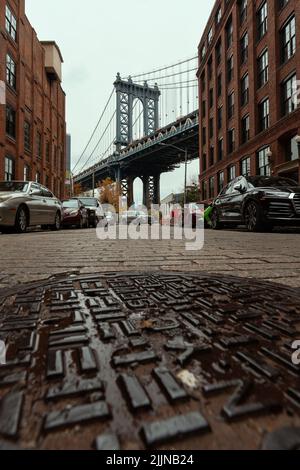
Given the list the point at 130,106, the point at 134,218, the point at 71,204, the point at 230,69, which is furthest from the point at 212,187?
the point at 130,106

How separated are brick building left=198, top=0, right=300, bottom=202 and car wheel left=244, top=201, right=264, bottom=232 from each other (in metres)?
7.20

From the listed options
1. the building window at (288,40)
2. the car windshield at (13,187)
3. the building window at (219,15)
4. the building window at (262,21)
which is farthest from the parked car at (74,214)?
the building window at (219,15)

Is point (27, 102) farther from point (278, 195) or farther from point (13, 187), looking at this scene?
point (278, 195)

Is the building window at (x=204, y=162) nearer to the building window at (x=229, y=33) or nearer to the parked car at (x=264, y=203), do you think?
the building window at (x=229, y=33)

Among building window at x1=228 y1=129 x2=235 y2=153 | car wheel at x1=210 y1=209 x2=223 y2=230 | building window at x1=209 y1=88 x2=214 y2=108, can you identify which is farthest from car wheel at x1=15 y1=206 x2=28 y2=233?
building window at x1=209 y1=88 x2=214 y2=108

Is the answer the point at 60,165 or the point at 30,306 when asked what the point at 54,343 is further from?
the point at 60,165

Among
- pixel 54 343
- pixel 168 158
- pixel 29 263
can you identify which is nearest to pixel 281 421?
pixel 54 343

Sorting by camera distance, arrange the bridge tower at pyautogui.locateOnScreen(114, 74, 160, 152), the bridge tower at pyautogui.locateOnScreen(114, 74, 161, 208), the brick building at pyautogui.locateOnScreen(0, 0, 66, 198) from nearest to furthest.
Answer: the brick building at pyautogui.locateOnScreen(0, 0, 66, 198)
the bridge tower at pyautogui.locateOnScreen(114, 74, 161, 208)
the bridge tower at pyautogui.locateOnScreen(114, 74, 160, 152)

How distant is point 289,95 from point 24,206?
1514 cm

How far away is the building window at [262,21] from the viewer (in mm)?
20094

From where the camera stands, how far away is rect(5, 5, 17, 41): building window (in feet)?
60.7

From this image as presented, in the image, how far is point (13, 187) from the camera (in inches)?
365

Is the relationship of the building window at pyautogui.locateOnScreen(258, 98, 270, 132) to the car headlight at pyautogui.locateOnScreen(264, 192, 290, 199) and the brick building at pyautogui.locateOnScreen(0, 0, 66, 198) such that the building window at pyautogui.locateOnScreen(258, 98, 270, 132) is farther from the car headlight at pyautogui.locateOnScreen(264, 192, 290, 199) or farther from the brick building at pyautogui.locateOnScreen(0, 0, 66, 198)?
the brick building at pyautogui.locateOnScreen(0, 0, 66, 198)

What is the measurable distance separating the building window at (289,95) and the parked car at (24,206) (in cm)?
1326
